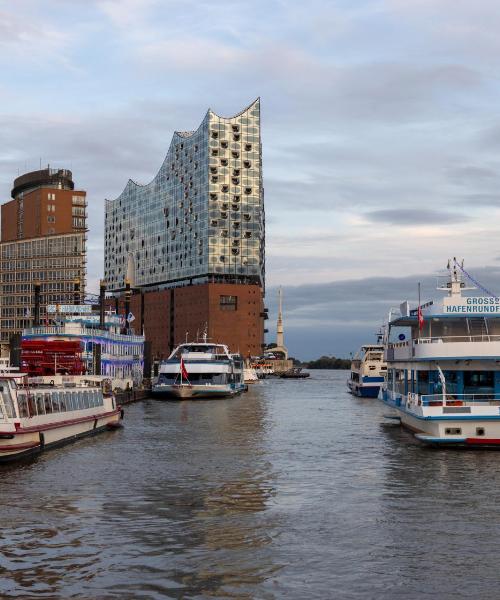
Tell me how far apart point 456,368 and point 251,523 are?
22709 mm

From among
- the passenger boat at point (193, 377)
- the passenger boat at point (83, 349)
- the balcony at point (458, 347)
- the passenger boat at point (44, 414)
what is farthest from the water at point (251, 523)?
the passenger boat at point (193, 377)

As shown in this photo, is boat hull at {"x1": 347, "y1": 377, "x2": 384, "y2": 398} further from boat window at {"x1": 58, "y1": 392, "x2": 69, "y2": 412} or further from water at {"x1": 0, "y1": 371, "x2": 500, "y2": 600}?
boat window at {"x1": 58, "y1": 392, "x2": 69, "y2": 412}

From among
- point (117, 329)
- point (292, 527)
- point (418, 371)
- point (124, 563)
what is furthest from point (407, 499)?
point (117, 329)

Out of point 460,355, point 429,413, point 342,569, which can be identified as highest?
point 460,355

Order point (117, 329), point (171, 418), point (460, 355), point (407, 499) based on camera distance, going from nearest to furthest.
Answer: point (407, 499) < point (460, 355) < point (171, 418) < point (117, 329)

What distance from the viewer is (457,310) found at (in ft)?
155

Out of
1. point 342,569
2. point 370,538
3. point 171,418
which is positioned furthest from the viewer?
point 171,418

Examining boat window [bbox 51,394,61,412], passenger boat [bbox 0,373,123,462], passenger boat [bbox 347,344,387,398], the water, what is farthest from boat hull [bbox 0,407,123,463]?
passenger boat [bbox 347,344,387,398]

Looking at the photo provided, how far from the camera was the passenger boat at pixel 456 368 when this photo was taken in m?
42.9

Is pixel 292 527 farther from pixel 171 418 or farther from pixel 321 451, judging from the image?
pixel 171 418

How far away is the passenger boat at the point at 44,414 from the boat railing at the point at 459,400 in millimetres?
21199

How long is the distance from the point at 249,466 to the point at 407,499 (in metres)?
11.4

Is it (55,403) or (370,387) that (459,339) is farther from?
(370,387)

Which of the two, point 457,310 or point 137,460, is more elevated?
point 457,310
